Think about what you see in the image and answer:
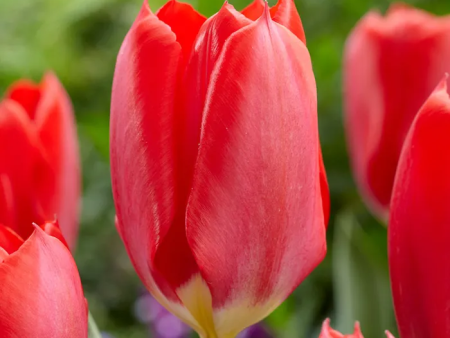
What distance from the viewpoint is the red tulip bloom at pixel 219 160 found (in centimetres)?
25

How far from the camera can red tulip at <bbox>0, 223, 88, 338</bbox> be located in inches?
9.7

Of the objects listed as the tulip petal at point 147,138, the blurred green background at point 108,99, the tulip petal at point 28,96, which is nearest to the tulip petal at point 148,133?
the tulip petal at point 147,138

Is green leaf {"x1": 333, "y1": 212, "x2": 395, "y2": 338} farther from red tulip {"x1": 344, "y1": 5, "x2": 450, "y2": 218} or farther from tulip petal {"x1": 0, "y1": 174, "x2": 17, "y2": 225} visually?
tulip petal {"x1": 0, "y1": 174, "x2": 17, "y2": 225}

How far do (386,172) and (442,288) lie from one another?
0.18 metres

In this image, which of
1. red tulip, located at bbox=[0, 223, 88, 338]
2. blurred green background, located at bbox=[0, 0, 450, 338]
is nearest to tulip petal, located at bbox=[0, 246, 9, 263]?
red tulip, located at bbox=[0, 223, 88, 338]

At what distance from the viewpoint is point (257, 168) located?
255mm

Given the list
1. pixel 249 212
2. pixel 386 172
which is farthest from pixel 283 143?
pixel 386 172

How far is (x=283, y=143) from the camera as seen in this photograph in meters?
0.25

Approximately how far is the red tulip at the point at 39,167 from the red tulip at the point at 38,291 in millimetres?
86

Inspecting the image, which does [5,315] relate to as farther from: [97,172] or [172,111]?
[97,172]

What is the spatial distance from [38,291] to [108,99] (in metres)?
0.87

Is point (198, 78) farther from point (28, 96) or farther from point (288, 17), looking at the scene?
point (28, 96)

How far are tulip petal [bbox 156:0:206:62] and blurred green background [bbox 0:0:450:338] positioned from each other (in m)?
0.45

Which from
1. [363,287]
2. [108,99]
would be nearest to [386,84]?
[363,287]
